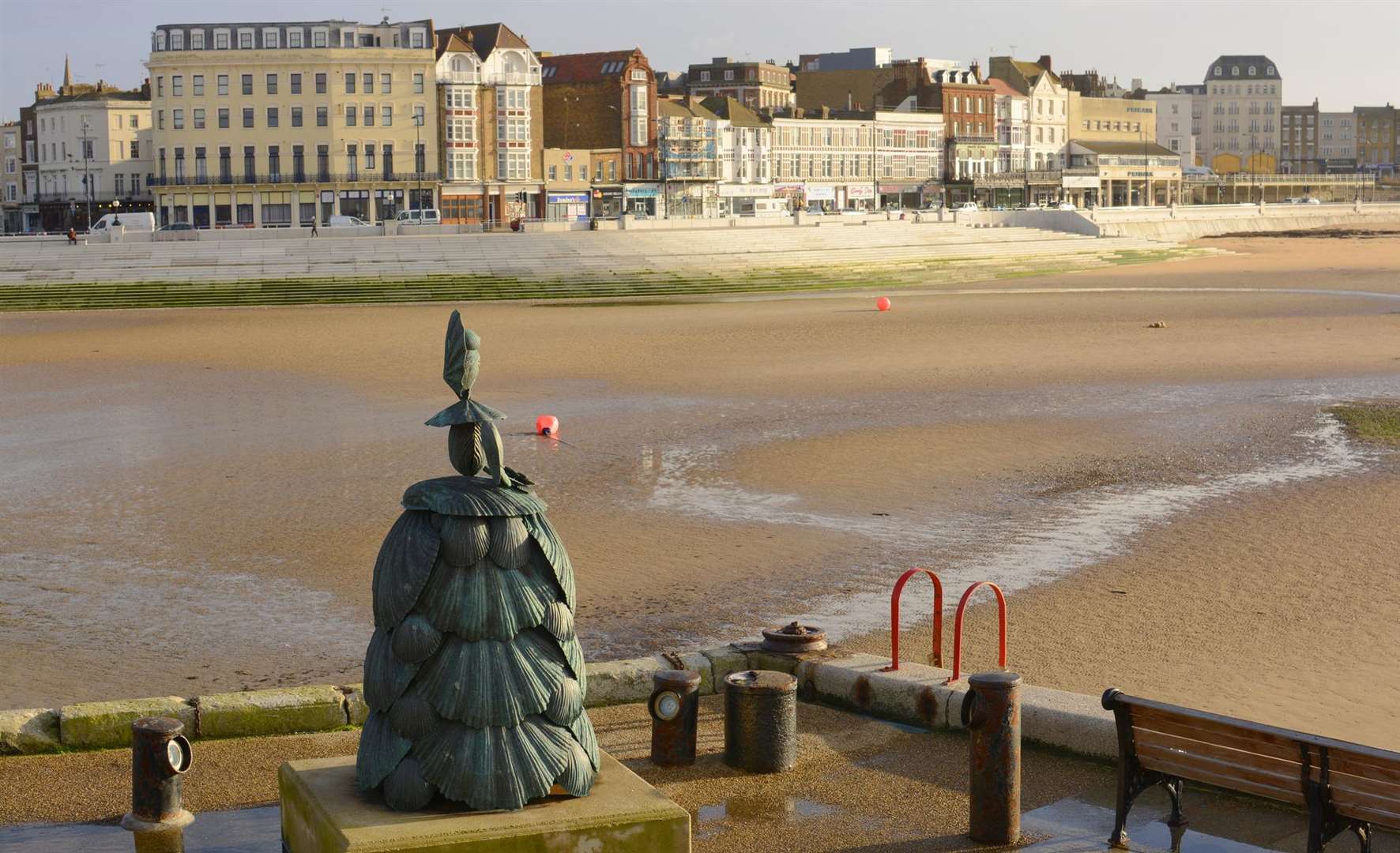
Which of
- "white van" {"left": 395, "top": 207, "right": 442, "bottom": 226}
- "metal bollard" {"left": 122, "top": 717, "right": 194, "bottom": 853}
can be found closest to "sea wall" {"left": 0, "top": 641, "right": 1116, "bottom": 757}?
"metal bollard" {"left": 122, "top": 717, "right": 194, "bottom": 853}

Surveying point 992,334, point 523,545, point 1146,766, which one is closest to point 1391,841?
point 1146,766

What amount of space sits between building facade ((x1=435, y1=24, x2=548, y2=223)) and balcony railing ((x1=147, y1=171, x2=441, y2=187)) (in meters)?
2.36

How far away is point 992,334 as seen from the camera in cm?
3762

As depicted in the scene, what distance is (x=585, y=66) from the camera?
322ft

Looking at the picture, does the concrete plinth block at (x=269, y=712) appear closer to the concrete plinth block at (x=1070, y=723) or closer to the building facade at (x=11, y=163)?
the concrete plinth block at (x=1070, y=723)

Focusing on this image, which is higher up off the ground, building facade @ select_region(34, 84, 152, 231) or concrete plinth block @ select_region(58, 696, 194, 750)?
building facade @ select_region(34, 84, 152, 231)

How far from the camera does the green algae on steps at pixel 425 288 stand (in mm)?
51812

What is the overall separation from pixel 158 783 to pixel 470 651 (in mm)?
2047

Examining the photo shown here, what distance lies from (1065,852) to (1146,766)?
1.77ft

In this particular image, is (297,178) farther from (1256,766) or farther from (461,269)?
(1256,766)

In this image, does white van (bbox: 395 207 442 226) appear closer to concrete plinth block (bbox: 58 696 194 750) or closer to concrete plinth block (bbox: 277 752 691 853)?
concrete plinth block (bbox: 58 696 194 750)

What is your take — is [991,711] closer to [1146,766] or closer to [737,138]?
[1146,766]

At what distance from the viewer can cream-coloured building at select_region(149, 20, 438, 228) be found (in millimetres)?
82750

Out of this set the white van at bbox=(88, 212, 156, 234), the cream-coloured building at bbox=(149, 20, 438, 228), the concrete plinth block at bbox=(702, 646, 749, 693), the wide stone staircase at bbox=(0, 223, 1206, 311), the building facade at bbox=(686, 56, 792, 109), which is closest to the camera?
the concrete plinth block at bbox=(702, 646, 749, 693)
